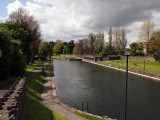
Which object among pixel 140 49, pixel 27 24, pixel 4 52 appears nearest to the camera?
pixel 4 52

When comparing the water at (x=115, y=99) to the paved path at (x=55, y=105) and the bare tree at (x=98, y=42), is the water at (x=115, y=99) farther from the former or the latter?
the bare tree at (x=98, y=42)

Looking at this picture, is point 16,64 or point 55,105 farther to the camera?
point 16,64

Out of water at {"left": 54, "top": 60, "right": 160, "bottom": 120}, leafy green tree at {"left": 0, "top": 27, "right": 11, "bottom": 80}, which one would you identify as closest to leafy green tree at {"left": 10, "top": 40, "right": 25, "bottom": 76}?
water at {"left": 54, "top": 60, "right": 160, "bottom": 120}

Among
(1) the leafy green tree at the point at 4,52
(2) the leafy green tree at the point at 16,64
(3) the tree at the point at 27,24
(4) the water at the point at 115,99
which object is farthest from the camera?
(3) the tree at the point at 27,24

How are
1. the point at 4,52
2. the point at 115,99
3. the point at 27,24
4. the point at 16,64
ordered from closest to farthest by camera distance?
1. the point at 115,99
2. the point at 4,52
3. the point at 16,64
4. the point at 27,24

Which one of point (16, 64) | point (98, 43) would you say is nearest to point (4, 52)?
point (16, 64)

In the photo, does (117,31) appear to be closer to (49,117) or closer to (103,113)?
(103,113)

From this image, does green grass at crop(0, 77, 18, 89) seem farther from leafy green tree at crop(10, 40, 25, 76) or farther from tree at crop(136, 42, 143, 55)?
tree at crop(136, 42, 143, 55)

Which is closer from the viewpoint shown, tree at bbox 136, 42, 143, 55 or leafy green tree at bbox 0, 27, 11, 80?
leafy green tree at bbox 0, 27, 11, 80

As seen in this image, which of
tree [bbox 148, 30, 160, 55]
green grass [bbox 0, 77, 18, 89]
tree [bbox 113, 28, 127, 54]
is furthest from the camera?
tree [bbox 113, 28, 127, 54]

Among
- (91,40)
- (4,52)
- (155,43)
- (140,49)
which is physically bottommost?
(4,52)

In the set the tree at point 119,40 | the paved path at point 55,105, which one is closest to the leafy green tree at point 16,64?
the paved path at point 55,105

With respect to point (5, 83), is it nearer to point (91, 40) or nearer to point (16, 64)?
point (16, 64)

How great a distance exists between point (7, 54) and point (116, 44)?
105208mm
